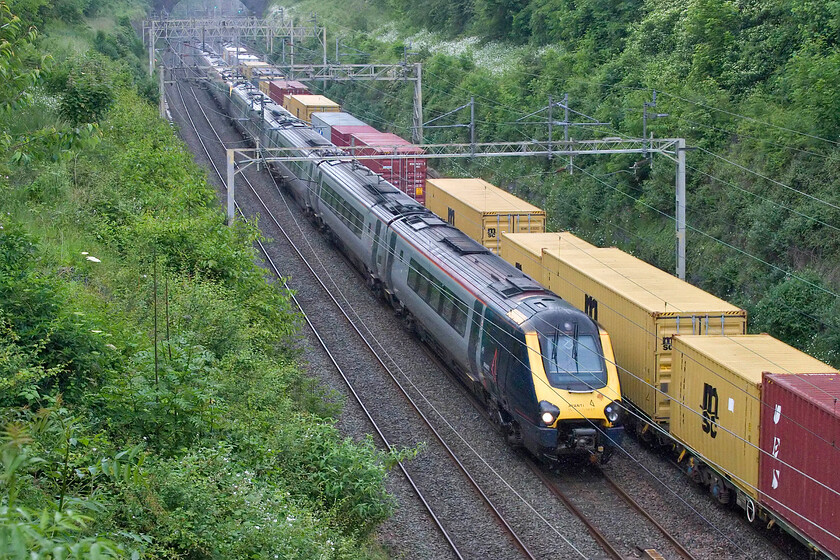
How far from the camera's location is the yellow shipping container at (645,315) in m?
16.0

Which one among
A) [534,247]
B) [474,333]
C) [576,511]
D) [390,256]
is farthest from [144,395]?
[390,256]

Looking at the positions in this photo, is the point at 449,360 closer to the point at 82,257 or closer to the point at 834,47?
the point at 82,257

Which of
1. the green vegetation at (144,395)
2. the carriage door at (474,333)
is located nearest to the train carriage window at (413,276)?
the green vegetation at (144,395)

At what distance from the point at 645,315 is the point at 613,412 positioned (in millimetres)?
2019

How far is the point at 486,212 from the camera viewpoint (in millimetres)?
24219

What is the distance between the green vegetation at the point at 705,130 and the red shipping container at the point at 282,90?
8.43 meters

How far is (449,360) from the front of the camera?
19.7m

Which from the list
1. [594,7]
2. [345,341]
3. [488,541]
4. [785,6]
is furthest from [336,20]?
[488,541]

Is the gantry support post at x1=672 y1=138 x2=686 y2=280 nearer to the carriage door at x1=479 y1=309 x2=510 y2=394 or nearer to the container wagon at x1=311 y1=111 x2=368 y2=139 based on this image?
the carriage door at x1=479 y1=309 x2=510 y2=394

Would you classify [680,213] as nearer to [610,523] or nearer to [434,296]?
[434,296]

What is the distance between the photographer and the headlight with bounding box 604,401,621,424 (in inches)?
593

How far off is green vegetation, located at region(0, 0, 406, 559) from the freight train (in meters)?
3.04

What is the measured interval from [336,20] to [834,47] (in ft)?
195

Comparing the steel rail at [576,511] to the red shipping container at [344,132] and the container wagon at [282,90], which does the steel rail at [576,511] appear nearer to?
the red shipping container at [344,132]
